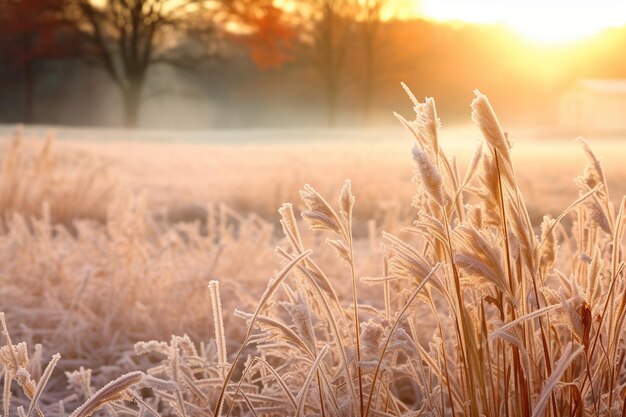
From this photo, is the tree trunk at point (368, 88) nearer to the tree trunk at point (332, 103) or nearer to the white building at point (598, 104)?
the tree trunk at point (332, 103)

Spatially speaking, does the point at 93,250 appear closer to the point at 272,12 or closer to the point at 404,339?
the point at 404,339

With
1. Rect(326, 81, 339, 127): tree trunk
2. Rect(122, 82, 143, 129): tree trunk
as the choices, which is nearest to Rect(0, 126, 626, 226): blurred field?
Rect(122, 82, 143, 129): tree trunk

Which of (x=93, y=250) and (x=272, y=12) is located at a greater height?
(x=272, y=12)

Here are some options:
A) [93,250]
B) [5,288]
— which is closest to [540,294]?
[5,288]

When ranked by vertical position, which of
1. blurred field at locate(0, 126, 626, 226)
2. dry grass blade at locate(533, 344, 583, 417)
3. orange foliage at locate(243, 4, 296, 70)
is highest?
orange foliage at locate(243, 4, 296, 70)

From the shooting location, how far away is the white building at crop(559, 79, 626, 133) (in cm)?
2239

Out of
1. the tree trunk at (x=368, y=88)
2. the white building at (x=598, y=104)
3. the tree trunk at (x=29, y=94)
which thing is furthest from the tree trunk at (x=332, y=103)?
the tree trunk at (x=29, y=94)

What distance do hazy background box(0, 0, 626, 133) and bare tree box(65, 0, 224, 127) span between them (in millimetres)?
39

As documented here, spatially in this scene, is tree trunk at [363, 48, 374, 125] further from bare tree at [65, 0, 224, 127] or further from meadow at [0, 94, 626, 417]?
meadow at [0, 94, 626, 417]

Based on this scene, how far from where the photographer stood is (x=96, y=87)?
25.7 metres

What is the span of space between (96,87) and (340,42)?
25.8ft

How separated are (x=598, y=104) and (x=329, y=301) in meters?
23.1

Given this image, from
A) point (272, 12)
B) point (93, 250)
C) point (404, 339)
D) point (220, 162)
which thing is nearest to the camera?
point (404, 339)

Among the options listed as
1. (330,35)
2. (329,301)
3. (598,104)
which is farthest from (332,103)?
(329,301)
